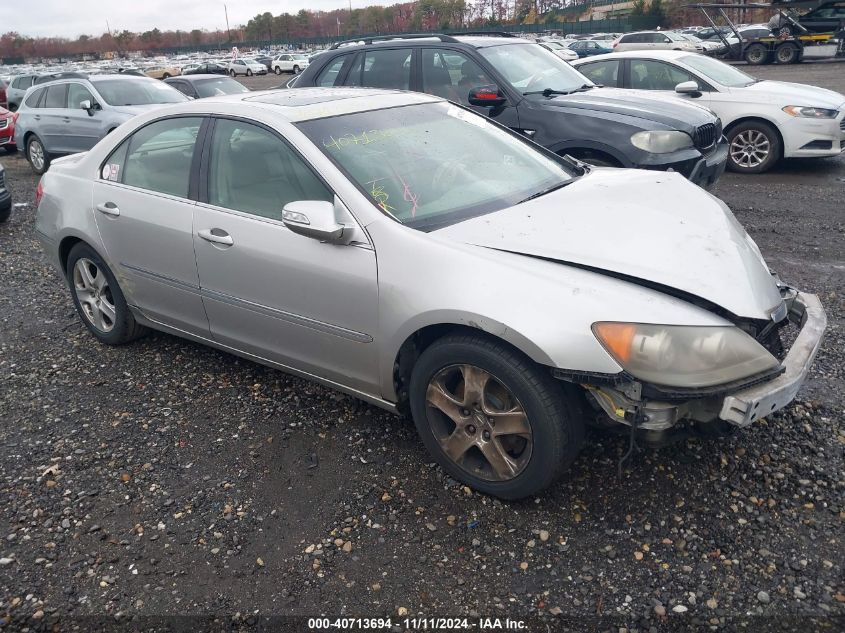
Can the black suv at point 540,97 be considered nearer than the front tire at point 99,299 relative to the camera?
No

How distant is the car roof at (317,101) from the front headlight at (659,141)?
276cm

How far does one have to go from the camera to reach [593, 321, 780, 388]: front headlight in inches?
96.3

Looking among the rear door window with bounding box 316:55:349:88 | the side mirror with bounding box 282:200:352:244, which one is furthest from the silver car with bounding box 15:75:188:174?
the side mirror with bounding box 282:200:352:244

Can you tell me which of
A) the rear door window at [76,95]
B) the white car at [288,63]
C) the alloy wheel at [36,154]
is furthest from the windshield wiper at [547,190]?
the white car at [288,63]

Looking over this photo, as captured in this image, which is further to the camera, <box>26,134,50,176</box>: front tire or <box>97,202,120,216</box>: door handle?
<box>26,134,50,176</box>: front tire

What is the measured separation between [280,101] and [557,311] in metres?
2.09

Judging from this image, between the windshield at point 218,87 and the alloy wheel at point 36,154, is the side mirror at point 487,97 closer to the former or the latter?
the windshield at point 218,87

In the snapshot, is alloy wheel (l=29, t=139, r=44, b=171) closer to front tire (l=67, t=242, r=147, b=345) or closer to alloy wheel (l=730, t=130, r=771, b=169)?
front tire (l=67, t=242, r=147, b=345)

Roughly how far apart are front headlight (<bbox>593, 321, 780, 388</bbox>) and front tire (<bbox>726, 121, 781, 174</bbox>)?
23.9 ft

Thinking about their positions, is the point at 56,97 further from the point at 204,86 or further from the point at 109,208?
the point at 109,208

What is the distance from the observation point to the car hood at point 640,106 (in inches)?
253

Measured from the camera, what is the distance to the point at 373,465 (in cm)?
325

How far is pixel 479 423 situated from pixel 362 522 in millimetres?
640

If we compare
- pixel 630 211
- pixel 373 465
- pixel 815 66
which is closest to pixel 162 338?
pixel 373 465
